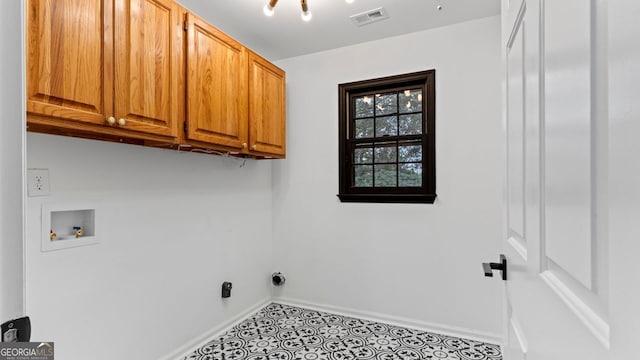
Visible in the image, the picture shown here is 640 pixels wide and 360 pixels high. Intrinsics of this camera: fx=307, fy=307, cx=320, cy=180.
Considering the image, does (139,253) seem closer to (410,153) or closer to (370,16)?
(410,153)

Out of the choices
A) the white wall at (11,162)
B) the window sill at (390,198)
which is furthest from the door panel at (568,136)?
the window sill at (390,198)

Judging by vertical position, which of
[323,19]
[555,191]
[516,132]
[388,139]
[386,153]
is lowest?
[555,191]

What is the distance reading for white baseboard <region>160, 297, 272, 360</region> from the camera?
2137 mm

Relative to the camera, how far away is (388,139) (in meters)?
2.72

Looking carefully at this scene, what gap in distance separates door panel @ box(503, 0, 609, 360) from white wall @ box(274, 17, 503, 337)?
1534mm

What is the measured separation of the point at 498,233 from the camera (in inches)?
91.2

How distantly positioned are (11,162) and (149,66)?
1.27 meters

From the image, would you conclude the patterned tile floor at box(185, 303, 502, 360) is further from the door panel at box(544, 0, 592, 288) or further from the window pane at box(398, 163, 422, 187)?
the door panel at box(544, 0, 592, 288)

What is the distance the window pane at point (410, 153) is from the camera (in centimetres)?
262

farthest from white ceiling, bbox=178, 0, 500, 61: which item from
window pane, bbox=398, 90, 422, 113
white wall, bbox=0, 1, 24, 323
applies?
white wall, bbox=0, 1, 24, 323

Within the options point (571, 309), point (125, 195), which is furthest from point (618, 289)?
point (125, 195)

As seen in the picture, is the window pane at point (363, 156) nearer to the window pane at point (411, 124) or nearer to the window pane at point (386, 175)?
the window pane at point (386, 175)

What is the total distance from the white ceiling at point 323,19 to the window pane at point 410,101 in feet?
1.64

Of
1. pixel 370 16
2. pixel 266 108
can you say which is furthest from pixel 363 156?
pixel 370 16
